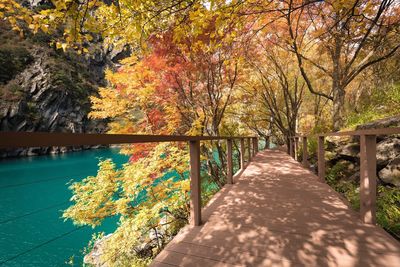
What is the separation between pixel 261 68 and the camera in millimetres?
12422

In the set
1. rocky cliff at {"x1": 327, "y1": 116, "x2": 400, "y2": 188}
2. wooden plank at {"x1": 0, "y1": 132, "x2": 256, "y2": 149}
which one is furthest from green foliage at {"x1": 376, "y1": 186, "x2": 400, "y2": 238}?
wooden plank at {"x1": 0, "y1": 132, "x2": 256, "y2": 149}

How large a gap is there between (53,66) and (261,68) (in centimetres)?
4167

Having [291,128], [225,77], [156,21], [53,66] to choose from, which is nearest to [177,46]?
[225,77]

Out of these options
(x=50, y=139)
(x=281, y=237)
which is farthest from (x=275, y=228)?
(x=50, y=139)

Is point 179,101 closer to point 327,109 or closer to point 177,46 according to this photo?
point 177,46

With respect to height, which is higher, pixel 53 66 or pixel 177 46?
pixel 53 66

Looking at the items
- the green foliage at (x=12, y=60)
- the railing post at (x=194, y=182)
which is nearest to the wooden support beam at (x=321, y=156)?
the railing post at (x=194, y=182)

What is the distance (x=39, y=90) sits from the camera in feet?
120

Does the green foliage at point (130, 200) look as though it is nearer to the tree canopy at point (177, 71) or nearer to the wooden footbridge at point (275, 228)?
the tree canopy at point (177, 71)

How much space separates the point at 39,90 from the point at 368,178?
44.8m

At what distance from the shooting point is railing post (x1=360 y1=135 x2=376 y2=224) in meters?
2.45

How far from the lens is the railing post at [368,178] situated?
2.45 meters

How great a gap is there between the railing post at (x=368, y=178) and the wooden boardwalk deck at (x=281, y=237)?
0.52ft

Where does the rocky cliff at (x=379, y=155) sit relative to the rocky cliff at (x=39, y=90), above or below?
below
